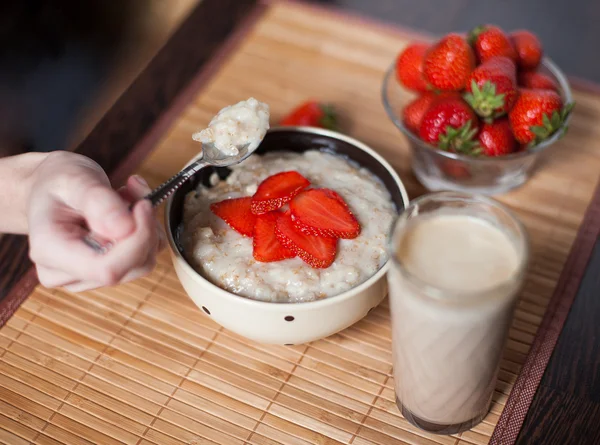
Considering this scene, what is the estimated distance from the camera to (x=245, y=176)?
155cm

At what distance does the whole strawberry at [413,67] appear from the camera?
178 cm

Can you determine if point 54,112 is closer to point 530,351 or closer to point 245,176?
point 245,176

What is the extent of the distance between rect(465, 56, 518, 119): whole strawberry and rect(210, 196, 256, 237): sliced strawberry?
1.88 ft

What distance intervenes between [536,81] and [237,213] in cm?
82

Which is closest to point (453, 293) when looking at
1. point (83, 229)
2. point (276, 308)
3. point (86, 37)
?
point (276, 308)

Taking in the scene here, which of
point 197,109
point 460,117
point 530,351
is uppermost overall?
point 460,117

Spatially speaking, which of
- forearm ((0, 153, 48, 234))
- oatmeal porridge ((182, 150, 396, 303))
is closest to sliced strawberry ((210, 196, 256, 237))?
oatmeal porridge ((182, 150, 396, 303))

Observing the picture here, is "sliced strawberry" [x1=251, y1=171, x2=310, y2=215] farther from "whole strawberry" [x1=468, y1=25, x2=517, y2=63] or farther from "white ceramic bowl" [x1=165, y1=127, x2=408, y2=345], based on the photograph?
"whole strawberry" [x1=468, y1=25, x2=517, y2=63]

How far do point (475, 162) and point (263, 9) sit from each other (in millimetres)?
946

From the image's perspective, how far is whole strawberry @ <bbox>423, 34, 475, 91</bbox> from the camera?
1.67 meters

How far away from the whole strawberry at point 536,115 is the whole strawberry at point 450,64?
14 cm

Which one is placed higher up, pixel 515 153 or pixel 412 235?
pixel 412 235

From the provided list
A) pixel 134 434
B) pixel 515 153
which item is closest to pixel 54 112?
A: pixel 134 434

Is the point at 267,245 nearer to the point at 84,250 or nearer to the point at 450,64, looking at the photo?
the point at 84,250
